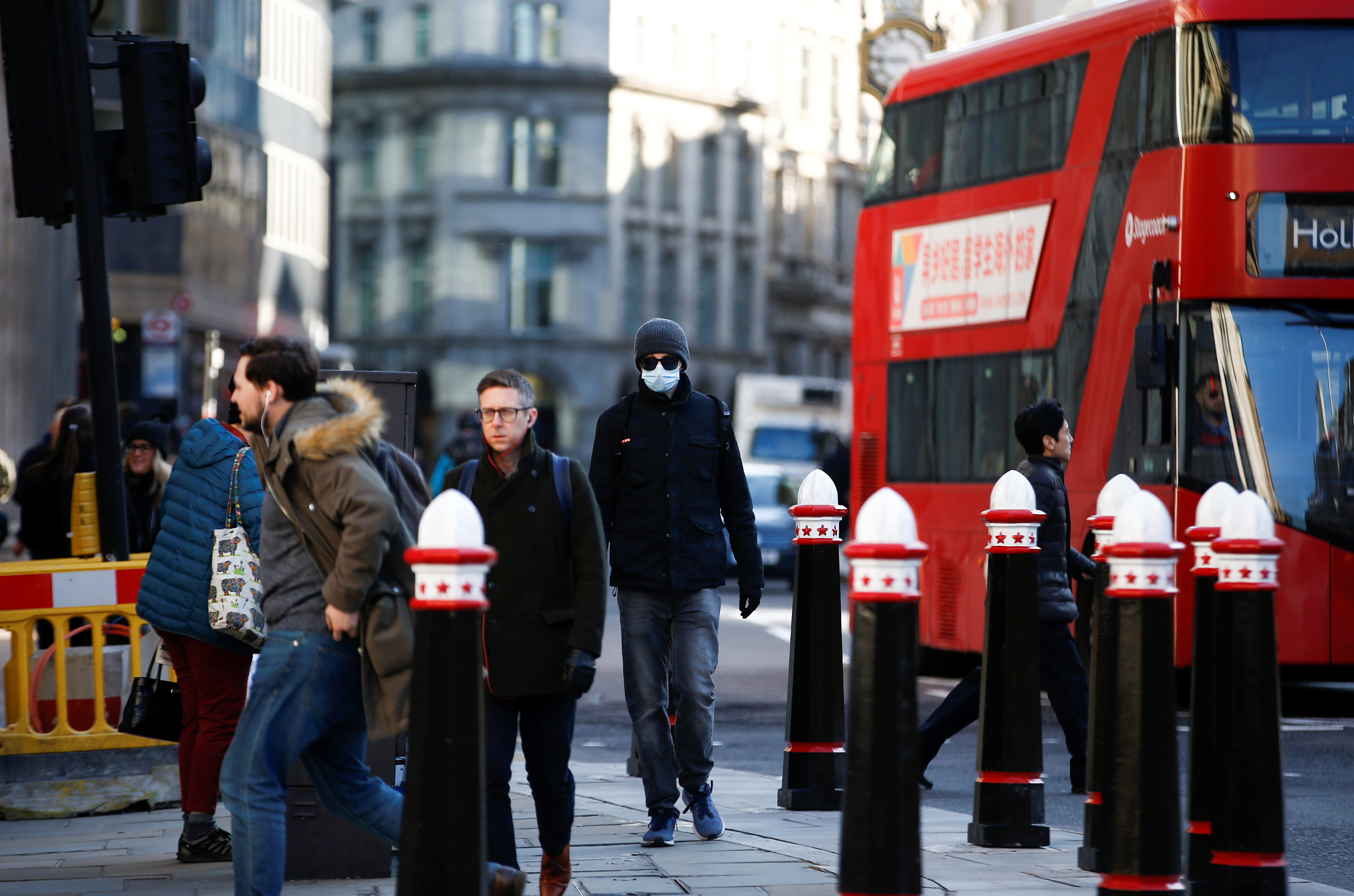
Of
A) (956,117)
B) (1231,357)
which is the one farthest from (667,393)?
(956,117)

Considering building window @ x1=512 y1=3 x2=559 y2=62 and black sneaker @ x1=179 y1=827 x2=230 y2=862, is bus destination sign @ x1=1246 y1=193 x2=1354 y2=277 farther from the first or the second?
building window @ x1=512 y1=3 x2=559 y2=62

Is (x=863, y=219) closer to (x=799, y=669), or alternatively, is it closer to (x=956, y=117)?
(x=956, y=117)

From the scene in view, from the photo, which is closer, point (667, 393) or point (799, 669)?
point (667, 393)

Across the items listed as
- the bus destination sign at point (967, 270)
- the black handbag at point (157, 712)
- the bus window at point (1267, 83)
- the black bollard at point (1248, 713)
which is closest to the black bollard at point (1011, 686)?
the black bollard at point (1248, 713)

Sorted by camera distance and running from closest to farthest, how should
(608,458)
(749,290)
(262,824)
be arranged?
1. (262,824)
2. (608,458)
3. (749,290)

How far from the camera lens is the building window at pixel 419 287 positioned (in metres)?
62.2

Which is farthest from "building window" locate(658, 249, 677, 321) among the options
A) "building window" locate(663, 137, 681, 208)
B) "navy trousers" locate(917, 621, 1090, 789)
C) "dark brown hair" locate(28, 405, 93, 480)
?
"navy trousers" locate(917, 621, 1090, 789)

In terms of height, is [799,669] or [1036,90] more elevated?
[1036,90]

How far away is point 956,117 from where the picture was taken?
48.2 feet

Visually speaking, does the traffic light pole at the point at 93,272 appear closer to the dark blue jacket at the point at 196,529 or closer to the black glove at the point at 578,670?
the dark blue jacket at the point at 196,529

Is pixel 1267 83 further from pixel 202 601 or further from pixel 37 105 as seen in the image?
pixel 202 601

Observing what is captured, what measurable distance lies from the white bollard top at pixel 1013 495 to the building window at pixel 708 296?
57971mm

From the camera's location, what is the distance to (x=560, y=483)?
20.4ft

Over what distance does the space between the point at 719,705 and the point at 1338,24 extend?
5.64 metres
